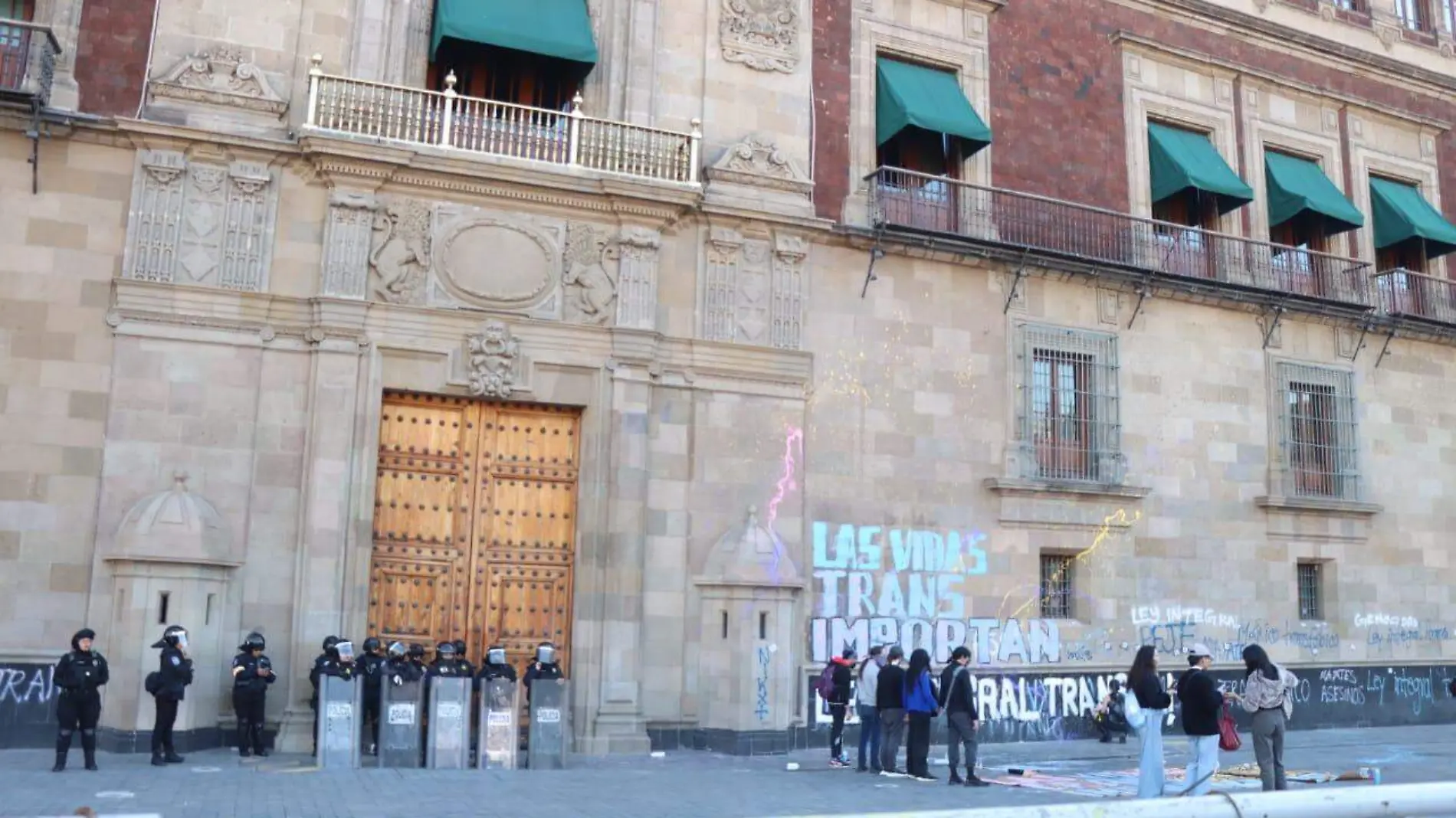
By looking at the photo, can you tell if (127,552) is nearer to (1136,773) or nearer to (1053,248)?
(1136,773)

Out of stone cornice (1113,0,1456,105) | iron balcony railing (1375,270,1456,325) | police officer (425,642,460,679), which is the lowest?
police officer (425,642,460,679)

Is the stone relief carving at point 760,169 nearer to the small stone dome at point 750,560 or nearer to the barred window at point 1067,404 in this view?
the barred window at point 1067,404

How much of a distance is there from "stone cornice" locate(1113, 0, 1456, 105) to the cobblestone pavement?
46.9 feet

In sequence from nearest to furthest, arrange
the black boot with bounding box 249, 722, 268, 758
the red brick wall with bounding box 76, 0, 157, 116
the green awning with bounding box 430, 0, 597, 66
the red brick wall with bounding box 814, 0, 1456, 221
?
1. the black boot with bounding box 249, 722, 268, 758
2. the red brick wall with bounding box 76, 0, 157, 116
3. the green awning with bounding box 430, 0, 597, 66
4. the red brick wall with bounding box 814, 0, 1456, 221

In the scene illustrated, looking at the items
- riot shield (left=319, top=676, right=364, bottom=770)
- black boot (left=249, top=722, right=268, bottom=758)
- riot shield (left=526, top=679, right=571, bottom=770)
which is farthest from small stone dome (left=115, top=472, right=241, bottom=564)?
riot shield (left=526, top=679, right=571, bottom=770)

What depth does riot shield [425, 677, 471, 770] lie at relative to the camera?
47.4 ft

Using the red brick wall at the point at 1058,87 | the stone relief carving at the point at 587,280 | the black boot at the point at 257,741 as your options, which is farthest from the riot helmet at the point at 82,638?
the red brick wall at the point at 1058,87

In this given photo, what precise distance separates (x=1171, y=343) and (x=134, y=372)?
55.4 ft

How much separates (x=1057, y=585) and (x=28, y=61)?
17.0m

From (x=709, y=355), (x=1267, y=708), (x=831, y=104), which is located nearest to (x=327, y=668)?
(x=709, y=355)

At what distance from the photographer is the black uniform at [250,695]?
14.5 meters

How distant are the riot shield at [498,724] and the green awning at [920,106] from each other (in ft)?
35.7

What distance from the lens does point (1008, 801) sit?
12789mm

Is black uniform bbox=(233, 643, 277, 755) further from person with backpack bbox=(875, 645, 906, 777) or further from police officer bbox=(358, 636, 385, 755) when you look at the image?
person with backpack bbox=(875, 645, 906, 777)
